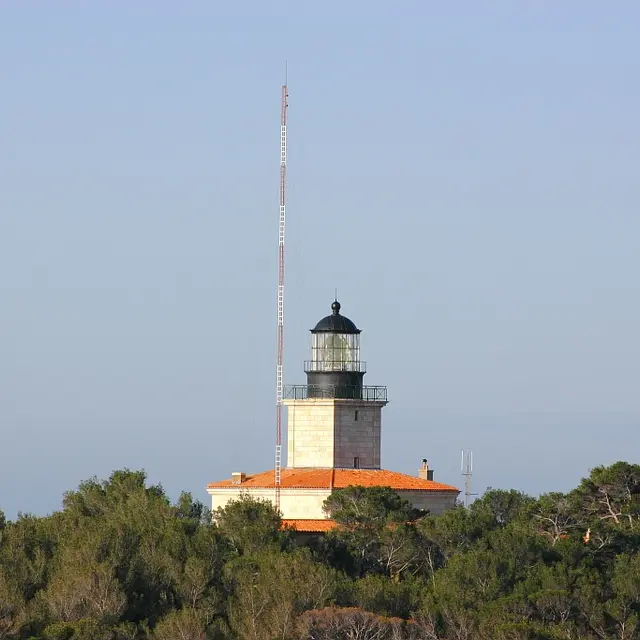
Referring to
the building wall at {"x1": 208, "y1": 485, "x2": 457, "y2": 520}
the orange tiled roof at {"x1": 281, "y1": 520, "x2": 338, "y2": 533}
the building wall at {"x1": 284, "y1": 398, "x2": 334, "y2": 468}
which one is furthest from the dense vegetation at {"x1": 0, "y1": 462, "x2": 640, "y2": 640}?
the building wall at {"x1": 284, "y1": 398, "x2": 334, "y2": 468}

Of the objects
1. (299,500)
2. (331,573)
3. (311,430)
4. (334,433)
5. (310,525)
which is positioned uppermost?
(311,430)

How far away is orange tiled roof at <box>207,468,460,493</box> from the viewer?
76625 mm

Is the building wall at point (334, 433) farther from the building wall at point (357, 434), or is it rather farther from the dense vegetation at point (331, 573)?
the dense vegetation at point (331, 573)

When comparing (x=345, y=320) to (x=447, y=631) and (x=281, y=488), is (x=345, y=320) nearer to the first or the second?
(x=281, y=488)

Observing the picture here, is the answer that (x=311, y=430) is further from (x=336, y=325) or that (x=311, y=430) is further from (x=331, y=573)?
(x=331, y=573)

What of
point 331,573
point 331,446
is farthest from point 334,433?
point 331,573

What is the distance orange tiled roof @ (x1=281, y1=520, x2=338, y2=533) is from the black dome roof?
5.82 meters

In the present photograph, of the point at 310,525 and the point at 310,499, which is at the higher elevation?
the point at 310,499

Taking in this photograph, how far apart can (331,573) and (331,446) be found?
10.4m

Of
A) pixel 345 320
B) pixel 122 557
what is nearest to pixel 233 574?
pixel 122 557

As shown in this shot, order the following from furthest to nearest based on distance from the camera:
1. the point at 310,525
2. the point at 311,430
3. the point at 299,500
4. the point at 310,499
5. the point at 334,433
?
the point at 311,430, the point at 334,433, the point at 299,500, the point at 310,499, the point at 310,525

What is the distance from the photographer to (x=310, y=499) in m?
76.8

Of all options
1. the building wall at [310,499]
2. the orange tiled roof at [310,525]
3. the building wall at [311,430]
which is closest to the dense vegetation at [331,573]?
the orange tiled roof at [310,525]

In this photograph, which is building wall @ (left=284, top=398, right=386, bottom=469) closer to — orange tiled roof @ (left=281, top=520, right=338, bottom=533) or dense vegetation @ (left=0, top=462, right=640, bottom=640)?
orange tiled roof @ (left=281, top=520, right=338, bottom=533)
